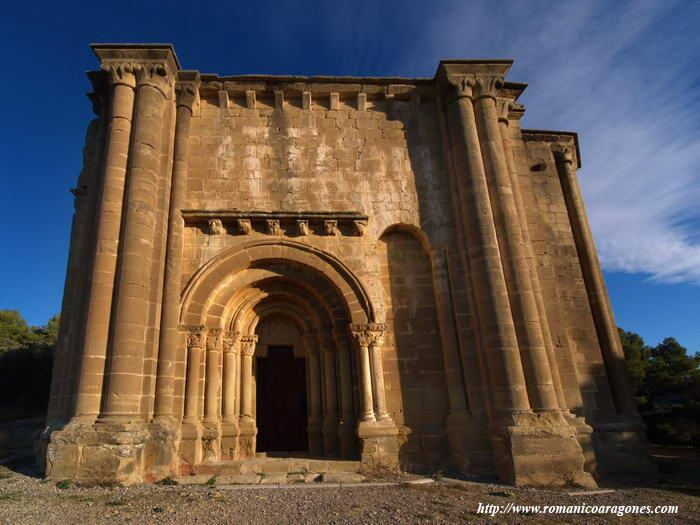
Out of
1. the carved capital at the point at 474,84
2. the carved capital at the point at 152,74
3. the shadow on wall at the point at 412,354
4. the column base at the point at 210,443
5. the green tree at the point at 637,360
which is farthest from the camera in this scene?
the green tree at the point at 637,360

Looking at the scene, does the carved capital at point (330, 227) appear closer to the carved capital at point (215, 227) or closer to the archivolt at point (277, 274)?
the archivolt at point (277, 274)

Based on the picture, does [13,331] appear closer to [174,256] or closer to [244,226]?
[174,256]

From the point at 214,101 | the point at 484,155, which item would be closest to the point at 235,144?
the point at 214,101

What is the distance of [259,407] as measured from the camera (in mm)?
9719

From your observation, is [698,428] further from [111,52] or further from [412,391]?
[111,52]

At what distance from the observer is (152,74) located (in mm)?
9453

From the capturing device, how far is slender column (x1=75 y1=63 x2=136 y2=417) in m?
7.23

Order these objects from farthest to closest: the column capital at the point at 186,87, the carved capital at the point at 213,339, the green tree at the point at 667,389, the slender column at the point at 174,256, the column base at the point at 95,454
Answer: the green tree at the point at 667,389, the column capital at the point at 186,87, the carved capital at the point at 213,339, the slender column at the point at 174,256, the column base at the point at 95,454

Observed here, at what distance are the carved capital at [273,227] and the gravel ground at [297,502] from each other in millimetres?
4964

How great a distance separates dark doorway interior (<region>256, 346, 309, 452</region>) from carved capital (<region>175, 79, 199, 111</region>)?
6.09m

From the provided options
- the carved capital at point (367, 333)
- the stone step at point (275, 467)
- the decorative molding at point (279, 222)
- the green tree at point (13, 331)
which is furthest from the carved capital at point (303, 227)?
the green tree at point (13, 331)

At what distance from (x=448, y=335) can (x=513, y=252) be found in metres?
2.14

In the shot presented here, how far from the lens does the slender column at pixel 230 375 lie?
870 cm

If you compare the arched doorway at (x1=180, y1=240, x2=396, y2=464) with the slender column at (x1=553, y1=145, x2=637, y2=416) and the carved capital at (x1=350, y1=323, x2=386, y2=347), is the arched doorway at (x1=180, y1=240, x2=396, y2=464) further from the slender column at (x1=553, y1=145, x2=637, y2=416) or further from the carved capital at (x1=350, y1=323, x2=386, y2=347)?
the slender column at (x1=553, y1=145, x2=637, y2=416)
